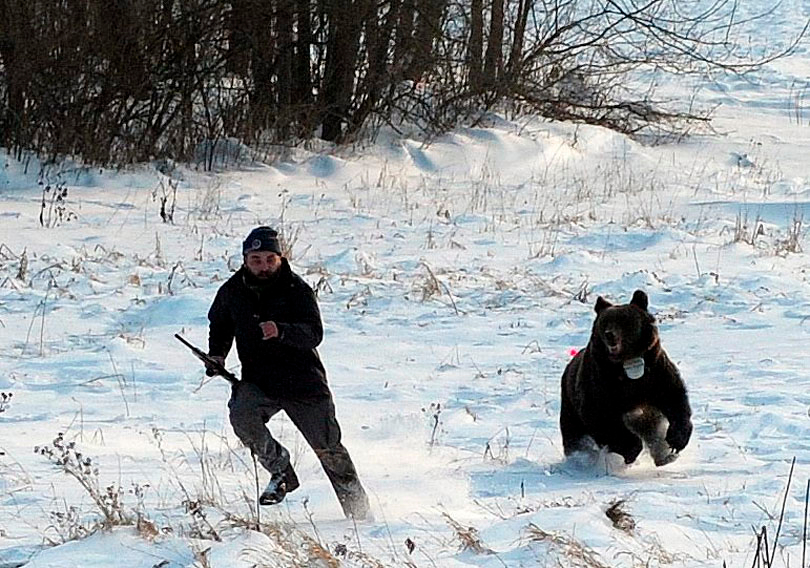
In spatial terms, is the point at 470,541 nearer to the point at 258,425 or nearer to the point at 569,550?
the point at 569,550

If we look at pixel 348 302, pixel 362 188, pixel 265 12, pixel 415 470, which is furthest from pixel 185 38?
pixel 415 470

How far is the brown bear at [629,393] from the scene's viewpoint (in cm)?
719

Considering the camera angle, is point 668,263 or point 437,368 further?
point 668,263

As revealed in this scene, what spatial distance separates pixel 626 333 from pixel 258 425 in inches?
82.1

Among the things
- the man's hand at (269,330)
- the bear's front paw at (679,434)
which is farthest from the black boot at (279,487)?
the bear's front paw at (679,434)

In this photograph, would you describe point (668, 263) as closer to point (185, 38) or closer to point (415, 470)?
point (415, 470)

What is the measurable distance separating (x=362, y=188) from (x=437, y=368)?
7890mm

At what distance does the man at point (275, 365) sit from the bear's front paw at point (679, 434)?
71.8 inches

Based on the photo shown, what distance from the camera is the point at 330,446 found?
21.2 feet

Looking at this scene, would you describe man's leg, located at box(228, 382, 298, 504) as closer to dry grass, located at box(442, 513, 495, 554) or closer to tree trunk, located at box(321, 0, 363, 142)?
dry grass, located at box(442, 513, 495, 554)

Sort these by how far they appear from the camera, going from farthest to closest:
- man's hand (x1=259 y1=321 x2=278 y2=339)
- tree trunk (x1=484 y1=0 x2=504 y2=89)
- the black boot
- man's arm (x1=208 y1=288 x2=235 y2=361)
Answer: tree trunk (x1=484 y1=0 x2=504 y2=89)
man's arm (x1=208 y1=288 x2=235 y2=361)
the black boot
man's hand (x1=259 y1=321 x2=278 y2=339)

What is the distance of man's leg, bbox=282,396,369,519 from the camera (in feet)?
20.9

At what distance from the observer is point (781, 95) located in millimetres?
29922

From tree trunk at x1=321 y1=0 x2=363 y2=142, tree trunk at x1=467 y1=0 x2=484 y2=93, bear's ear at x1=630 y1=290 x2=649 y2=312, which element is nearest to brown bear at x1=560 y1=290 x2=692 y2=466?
bear's ear at x1=630 y1=290 x2=649 y2=312
